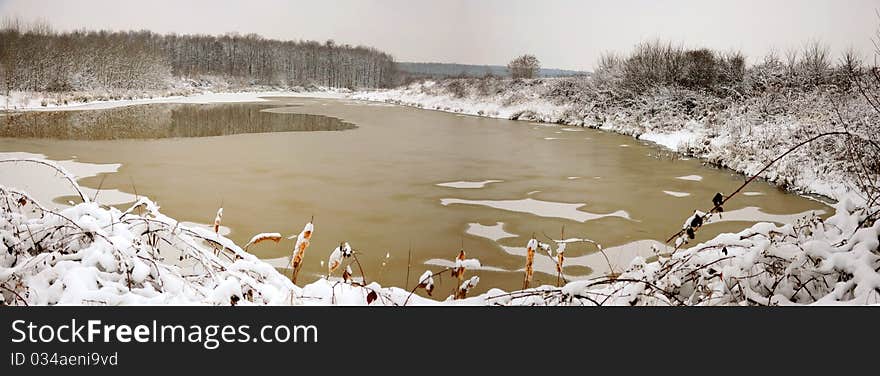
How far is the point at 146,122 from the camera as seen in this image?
15.1ft

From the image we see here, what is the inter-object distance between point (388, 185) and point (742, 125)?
2720mm

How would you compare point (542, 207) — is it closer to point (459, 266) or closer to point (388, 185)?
point (388, 185)

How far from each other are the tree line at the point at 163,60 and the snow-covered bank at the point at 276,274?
225 centimetres

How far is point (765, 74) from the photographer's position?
11.8 ft

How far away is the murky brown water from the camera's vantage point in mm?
3598

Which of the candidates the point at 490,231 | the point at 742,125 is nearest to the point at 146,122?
the point at 490,231

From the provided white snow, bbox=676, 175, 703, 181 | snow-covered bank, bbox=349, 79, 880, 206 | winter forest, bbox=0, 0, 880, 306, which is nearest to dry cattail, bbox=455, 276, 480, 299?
winter forest, bbox=0, 0, 880, 306

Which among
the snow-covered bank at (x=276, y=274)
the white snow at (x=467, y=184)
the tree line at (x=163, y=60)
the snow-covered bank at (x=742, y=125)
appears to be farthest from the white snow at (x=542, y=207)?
the snow-covered bank at (x=276, y=274)

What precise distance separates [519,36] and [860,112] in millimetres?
2270

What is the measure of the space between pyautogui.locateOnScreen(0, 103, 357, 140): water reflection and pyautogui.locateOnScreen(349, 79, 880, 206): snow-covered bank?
1.08 m
